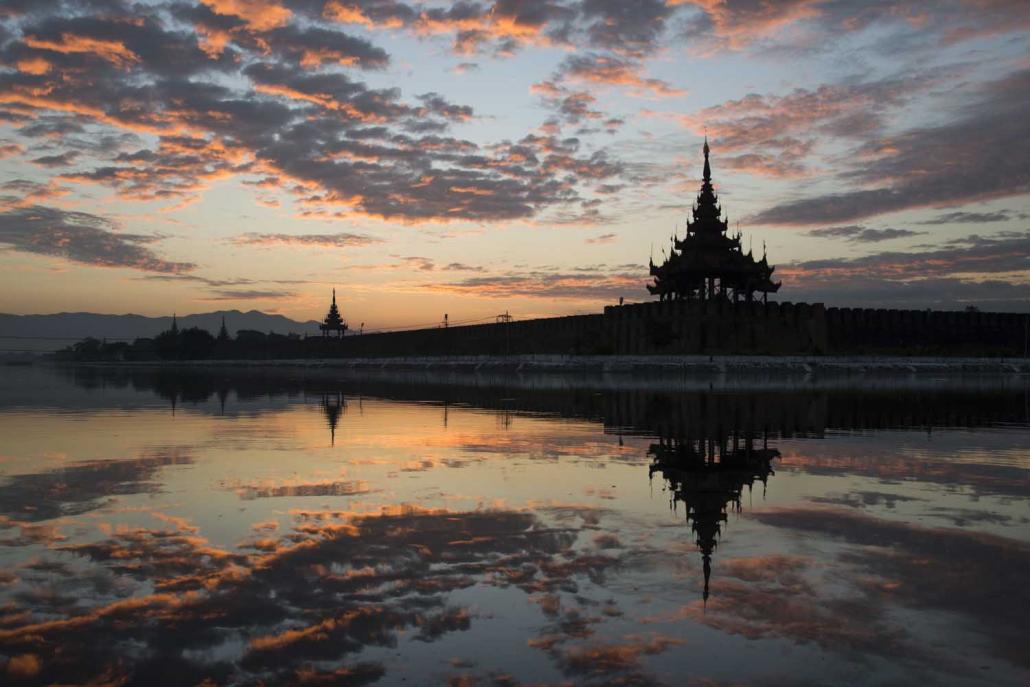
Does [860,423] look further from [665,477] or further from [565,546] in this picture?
[565,546]

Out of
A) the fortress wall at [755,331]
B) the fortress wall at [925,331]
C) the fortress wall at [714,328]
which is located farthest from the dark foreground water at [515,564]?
the fortress wall at [925,331]

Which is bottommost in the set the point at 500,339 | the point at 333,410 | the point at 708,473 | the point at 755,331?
the point at 333,410

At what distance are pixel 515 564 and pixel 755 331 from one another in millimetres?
81386

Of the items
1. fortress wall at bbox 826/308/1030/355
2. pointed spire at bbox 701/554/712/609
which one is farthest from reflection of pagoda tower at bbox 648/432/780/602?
fortress wall at bbox 826/308/1030/355

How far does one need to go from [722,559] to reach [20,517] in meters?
7.57

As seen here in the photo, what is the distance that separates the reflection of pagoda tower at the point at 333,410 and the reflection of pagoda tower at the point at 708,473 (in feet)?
22.8

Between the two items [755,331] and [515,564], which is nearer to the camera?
[515,564]

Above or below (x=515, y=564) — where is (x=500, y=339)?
above

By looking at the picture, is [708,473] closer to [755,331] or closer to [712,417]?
[712,417]

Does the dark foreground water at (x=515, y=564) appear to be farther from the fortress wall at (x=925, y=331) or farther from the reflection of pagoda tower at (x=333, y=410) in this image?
the fortress wall at (x=925, y=331)

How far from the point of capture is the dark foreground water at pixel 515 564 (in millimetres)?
5418

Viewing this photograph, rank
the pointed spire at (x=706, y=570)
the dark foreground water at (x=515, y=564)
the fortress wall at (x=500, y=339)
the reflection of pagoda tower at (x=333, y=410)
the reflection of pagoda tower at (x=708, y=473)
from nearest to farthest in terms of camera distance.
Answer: the dark foreground water at (x=515, y=564)
the pointed spire at (x=706, y=570)
the reflection of pagoda tower at (x=708, y=473)
the reflection of pagoda tower at (x=333, y=410)
the fortress wall at (x=500, y=339)

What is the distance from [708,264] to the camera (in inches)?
3420

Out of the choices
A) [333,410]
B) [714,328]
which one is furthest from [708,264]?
[333,410]
